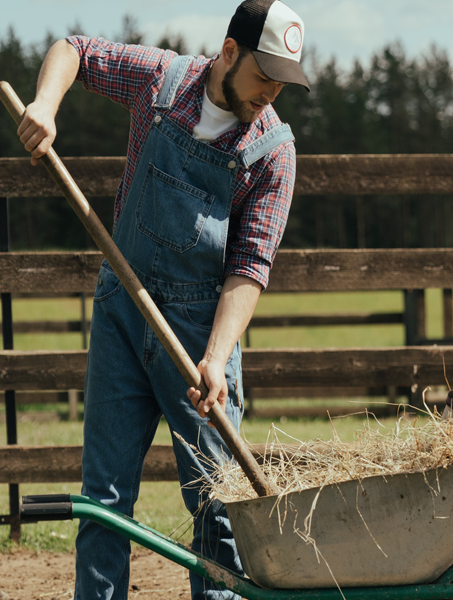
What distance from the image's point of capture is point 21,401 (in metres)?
7.84

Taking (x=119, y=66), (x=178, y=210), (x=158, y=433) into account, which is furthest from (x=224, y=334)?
(x=158, y=433)

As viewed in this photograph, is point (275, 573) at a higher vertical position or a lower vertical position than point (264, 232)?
lower

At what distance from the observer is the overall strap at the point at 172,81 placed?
2.41m

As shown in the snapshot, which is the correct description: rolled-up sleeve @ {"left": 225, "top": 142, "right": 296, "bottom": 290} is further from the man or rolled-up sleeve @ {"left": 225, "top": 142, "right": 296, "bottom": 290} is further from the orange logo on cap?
the orange logo on cap

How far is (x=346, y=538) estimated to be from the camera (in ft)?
6.47

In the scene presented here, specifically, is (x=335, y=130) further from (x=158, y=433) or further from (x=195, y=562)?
(x=195, y=562)

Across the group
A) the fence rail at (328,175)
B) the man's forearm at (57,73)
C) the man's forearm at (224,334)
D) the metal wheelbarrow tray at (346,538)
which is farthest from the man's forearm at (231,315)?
the fence rail at (328,175)

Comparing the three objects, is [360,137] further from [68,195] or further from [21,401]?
[68,195]

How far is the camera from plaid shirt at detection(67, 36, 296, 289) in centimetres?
240

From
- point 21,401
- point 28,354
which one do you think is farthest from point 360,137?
point 28,354

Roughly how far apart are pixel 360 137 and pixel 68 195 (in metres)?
54.1

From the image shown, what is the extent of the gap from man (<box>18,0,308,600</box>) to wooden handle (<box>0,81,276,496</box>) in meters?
0.16

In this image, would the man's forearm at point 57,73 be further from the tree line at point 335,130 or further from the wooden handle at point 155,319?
the tree line at point 335,130

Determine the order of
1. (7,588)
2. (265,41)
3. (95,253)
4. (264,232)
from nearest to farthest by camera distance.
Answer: (265,41)
(264,232)
(7,588)
(95,253)
